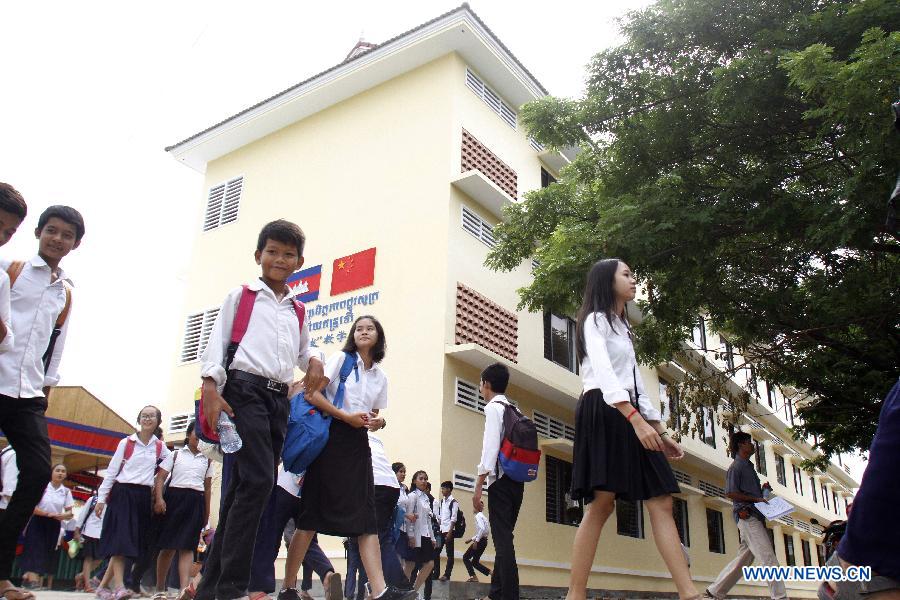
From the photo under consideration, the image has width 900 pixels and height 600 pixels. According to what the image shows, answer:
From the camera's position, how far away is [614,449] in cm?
387

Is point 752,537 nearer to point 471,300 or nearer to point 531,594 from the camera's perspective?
point 531,594

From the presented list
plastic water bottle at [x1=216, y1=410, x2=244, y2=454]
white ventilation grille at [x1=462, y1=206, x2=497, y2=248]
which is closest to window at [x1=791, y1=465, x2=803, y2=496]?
white ventilation grille at [x1=462, y1=206, x2=497, y2=248]

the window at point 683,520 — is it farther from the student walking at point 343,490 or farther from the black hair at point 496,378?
the student walking at point 343,490

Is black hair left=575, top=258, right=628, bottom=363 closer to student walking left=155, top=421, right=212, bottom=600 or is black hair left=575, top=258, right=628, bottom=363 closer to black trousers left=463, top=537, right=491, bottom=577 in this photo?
student walking left=155, top=421, right=212, bottom=600

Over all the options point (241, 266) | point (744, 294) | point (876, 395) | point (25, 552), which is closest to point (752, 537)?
point (744, 294)

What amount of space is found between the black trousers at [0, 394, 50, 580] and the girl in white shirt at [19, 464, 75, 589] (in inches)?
296

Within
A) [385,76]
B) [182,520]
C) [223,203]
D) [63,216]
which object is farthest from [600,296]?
[223,203]

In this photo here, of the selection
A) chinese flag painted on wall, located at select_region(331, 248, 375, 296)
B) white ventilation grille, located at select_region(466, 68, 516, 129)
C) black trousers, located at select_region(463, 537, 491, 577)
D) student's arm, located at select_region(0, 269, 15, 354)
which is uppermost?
white ventilation grille, located at select_region(466, 68, 516, 129)

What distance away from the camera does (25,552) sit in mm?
10367

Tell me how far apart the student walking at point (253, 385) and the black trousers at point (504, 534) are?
2.17 m

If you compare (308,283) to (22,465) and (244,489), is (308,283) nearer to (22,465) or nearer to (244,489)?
(22,465)

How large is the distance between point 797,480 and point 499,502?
33484mm

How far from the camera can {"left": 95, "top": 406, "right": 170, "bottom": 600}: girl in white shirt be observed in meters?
6.79

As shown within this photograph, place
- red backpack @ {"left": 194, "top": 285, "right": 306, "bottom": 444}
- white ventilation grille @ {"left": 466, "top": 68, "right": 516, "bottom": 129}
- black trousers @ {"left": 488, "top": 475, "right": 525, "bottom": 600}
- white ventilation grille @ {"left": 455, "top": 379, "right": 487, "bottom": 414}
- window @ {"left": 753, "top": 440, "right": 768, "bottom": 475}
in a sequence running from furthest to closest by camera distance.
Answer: window @ {"left": 753, "top": 440, "right": 768, "bottom": 475}
white ventilation grille @ {"left": 466, "top": 68, "right": 516, "bottom": 129}
white ventilation grille @ {"left": 455, "top": 379, "right": 487, "bottom": 414}
black trousers @ {"left": 488, "top": 475, "right": 525, "bottom": 600}
red backpack @ {"left": 194, "top": 285, "right": 306, "bottom": 444}
